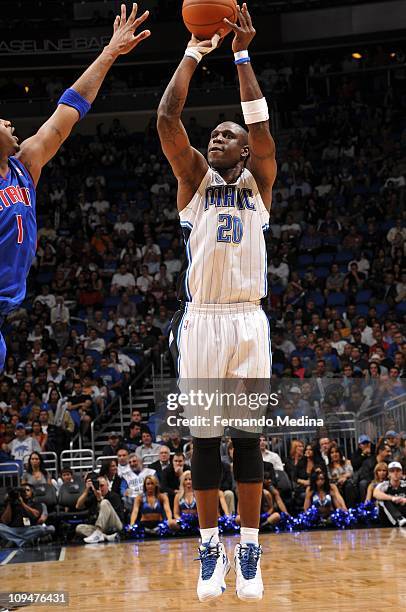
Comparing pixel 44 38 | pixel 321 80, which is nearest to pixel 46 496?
pixel 44 38

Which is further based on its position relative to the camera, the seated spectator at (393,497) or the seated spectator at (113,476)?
the seated spectator at (113,476)

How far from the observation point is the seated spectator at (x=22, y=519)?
44.1ft

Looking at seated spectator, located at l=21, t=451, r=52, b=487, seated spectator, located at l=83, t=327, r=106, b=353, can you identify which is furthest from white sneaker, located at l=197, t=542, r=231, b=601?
seated spectator, located at l=83, t=327, r=106, b=353

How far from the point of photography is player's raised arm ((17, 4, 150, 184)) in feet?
17.6

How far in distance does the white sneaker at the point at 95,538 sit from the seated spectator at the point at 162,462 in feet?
3.99

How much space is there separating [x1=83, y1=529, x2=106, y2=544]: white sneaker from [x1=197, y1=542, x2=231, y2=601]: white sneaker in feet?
25.9

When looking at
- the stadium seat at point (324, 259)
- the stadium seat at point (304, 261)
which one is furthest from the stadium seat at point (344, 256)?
the stadium seat at point (304, 261)

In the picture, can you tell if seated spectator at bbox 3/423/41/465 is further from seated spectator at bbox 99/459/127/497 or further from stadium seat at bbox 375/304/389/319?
stadium seat at bbox 375/304/389/319

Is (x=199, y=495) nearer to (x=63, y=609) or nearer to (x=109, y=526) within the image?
(x=63, y=609)

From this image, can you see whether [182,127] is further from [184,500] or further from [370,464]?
[370,464]

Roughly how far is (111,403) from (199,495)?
10534 mm

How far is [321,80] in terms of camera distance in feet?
84.1

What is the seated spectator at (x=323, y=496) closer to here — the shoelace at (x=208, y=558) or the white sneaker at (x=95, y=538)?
the white sneaker at (x=95, y=538)

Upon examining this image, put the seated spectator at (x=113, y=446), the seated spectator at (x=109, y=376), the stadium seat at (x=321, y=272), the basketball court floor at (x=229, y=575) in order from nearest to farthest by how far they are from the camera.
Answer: the basketball court floor at (x=229, y=575) < the seated spectator at (x=113, y=446) < the seated spectator at (x=109, y=376) < the stadium seat at (x=321, y=272)
